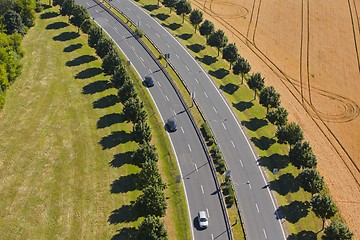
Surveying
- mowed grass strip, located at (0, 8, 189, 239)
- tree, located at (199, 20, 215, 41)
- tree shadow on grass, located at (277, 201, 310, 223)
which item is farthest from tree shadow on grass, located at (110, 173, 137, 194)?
tree, located at (199, 20, 215, 41)

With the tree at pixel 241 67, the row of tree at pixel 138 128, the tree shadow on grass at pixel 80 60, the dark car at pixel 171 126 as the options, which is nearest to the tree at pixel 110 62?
the row of tree at pixel 138 128

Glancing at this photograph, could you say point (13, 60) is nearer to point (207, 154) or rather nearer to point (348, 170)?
point (207, 154)

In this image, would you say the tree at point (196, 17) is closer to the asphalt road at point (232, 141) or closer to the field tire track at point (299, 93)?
the asphalt road at point (232, 141)

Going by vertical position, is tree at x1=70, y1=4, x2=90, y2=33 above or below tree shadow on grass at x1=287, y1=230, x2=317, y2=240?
above

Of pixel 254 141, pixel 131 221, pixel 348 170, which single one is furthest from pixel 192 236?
pixel 348 170

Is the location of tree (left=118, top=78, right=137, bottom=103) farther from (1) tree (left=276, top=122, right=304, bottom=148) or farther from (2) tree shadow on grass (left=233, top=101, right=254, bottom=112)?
(1) tree (left=276, top=122, right=304, bottom=148)

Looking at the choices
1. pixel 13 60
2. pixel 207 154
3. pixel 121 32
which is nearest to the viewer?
pixel 207 154

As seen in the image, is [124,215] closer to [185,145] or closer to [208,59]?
[185,145]
